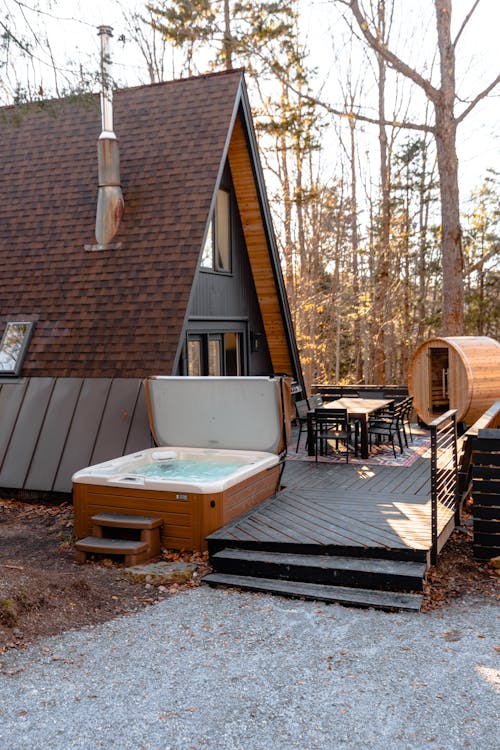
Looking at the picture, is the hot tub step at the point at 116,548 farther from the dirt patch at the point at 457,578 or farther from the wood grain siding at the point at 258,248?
the wood grain siding at the point at 258,248

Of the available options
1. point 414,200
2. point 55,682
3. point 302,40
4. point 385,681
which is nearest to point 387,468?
point 385,681

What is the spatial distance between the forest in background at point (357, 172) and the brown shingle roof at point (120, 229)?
391 cm

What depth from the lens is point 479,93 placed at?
12.7 metres

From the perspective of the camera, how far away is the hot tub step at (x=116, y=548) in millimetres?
6180

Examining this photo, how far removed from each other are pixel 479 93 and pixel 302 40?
7796 millimetres

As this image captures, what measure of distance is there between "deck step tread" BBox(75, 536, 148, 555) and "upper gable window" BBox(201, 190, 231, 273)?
517cm

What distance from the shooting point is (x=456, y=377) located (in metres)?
11.4

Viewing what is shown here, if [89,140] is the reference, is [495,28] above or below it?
above

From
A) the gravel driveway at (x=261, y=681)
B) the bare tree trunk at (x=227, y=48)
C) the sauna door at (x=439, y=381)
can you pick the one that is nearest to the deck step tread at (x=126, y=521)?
the gravel driveway at (x=261, y=681)

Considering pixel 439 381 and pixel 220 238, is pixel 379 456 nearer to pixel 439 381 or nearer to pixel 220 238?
pixel 439 381

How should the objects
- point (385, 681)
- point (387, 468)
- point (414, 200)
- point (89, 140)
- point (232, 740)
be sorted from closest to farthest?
point (232, 740)
point (385, 681)
point (387, 468)
point (89, 140)
point (414, 200)

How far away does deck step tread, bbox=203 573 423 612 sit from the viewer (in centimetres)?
510

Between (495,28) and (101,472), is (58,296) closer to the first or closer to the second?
(101,472)

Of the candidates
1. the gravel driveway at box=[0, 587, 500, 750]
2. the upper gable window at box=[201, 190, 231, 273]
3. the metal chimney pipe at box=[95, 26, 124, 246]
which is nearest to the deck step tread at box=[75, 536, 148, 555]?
the gravel driveway at box=[0, 587, 500, 750]
